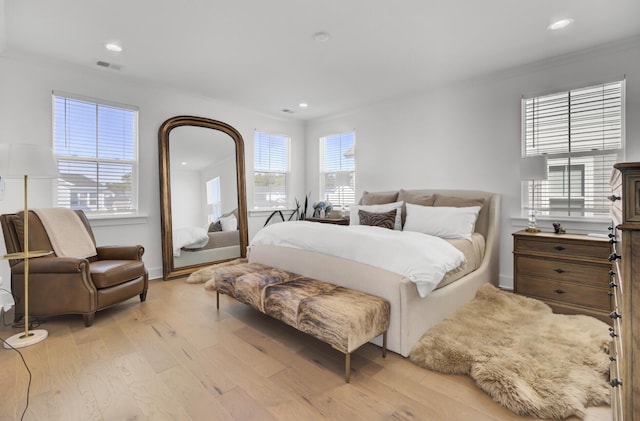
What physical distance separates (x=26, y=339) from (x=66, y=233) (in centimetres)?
105

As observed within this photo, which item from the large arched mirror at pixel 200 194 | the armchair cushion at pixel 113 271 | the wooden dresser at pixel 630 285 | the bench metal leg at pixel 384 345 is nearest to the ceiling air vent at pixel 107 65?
the large arched mirror at pixel 200 194

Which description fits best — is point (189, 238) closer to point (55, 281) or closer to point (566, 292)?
point (55, 281)

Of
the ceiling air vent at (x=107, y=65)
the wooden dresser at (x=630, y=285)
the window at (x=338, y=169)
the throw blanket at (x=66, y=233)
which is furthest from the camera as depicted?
the window at (x=338, y=169)

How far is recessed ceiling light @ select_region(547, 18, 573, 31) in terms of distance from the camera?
2.59 metres

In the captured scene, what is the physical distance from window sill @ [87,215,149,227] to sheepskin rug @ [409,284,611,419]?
144 inches

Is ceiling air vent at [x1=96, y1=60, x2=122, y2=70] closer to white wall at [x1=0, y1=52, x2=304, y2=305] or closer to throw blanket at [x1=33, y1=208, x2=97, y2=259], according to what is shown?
white wall at [x1=0, y1=52, x2=304, y2=305]

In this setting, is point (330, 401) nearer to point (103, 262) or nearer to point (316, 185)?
point (103, 262)

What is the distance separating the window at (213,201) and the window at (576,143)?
13.3ft

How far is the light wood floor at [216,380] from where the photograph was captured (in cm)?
160

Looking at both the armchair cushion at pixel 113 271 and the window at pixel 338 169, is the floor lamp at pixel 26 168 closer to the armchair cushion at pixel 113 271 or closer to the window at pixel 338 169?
the armchair cushion at pixel 113 271

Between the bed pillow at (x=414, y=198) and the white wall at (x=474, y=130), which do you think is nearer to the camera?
the white wall at (x=474, y=130)

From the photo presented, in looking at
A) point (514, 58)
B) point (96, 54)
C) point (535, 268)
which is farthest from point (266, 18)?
point (535, 268)

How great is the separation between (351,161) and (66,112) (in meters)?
3.89

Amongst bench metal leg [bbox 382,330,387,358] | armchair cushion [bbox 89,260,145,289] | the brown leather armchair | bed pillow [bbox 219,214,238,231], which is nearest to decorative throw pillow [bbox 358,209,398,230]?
bench metal leg [bbox 382,330,387,358]
